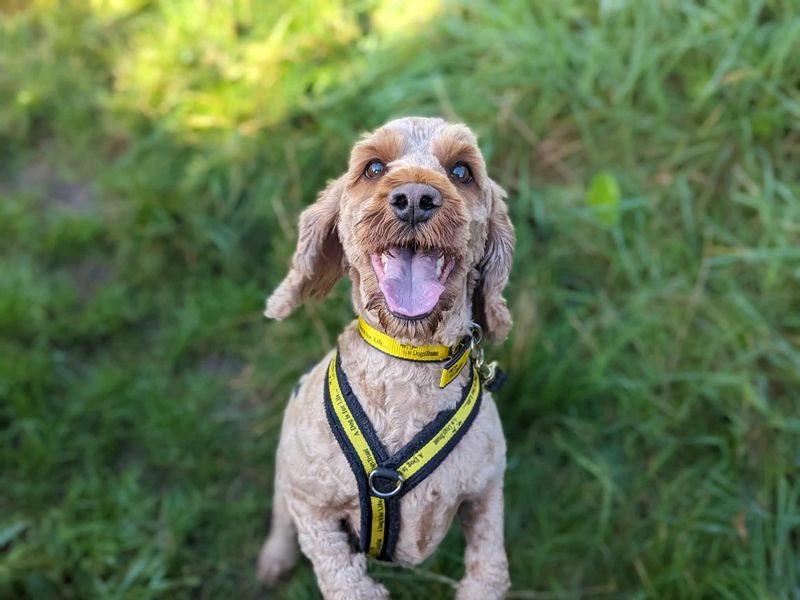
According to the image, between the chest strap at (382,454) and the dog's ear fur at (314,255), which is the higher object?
the dog's ear fur at (314,255)

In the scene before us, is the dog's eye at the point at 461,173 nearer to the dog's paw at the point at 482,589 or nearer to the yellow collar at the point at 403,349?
the yellow collar at the point at 403,349

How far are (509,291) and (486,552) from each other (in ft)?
6.12

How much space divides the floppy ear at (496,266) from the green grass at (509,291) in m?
1.30

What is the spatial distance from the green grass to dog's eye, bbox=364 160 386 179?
4.95ft

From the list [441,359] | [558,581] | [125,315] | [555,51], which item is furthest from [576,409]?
[125,315]

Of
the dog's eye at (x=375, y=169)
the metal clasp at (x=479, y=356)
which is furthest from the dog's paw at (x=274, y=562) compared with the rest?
the dog's eye at (x=375, y=169)

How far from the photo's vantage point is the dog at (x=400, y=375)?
7.49 ft

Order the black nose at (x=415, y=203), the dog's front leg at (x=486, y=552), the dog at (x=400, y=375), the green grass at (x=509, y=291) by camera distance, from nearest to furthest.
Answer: the black nose at (x=415, y=203) < the dog at (x=400, y=375) < the dog's front leg at (x=486, y=552) < the green grass at (x=509, y=291)

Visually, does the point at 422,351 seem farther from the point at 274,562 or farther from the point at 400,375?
the point at 274,562

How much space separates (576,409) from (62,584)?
2.75m

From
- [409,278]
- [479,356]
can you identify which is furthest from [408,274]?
[479,356]

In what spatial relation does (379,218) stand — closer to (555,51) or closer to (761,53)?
(555,51)

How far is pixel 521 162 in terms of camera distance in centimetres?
445

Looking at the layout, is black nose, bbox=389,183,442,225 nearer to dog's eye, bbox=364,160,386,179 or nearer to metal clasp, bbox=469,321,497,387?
dog's eye, bbox=364,160,386,179
